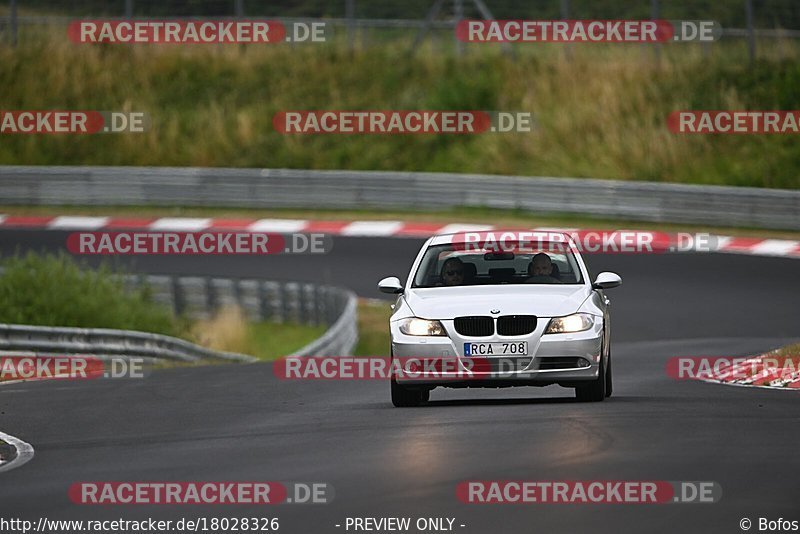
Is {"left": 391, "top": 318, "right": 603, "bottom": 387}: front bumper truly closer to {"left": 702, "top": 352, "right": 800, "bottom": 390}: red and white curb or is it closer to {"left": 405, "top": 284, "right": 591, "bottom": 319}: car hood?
{"left": 405, "top": 284, "right": 591, "bottom": 319}: car hood

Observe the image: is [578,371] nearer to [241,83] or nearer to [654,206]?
[654,206]

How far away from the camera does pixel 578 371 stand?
519 inches

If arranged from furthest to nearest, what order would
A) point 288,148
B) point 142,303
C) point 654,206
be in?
point 288,148 < point 654,206 < point 142,303

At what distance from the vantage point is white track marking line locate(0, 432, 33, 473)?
11.1 meters

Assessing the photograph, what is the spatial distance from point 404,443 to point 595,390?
280 cm

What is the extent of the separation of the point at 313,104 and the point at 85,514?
3496 cm

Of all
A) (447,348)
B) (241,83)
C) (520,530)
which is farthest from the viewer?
(241,83)

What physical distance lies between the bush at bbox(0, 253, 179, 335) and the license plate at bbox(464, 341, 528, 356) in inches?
433

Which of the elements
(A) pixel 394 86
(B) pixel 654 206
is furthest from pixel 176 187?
(B) pixel 654 206

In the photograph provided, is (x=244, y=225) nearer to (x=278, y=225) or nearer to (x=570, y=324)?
(x=278, y=225)

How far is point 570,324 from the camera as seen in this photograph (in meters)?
13.2

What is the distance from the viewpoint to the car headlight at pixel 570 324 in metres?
13.2

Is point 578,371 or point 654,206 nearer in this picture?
point 578,371

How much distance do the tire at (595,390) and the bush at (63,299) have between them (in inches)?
432
